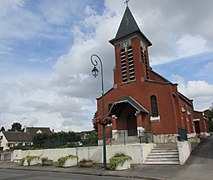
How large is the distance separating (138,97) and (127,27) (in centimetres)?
977

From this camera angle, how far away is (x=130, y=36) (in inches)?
Result: 1038

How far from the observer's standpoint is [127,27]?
1098 inches

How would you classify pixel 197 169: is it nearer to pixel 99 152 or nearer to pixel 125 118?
pixel 99 152

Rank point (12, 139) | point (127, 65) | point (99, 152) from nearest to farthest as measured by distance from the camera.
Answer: point (99, 152) → point (127, 65) → point (12, 139)

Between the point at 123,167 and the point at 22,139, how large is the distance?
211ft

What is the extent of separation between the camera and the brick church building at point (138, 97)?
21656 mm

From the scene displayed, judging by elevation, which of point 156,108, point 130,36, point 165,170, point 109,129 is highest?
point 130,36

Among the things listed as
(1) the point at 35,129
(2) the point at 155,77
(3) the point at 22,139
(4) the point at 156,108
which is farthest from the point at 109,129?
(1) the point at 35,129

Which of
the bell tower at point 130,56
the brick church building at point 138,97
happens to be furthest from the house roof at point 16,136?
the bell tower at point 130,56

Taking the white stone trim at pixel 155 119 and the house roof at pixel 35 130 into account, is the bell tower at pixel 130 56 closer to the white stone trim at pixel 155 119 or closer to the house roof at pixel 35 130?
the white stone trim at pixel 155 119

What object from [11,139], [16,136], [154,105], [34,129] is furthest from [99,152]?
[34,129]

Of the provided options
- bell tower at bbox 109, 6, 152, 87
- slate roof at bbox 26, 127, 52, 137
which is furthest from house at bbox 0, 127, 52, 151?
bell tower at bbox 109, 6, 152, 87

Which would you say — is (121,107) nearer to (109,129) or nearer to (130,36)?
(109,129)

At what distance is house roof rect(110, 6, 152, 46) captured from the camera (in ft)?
87.4
